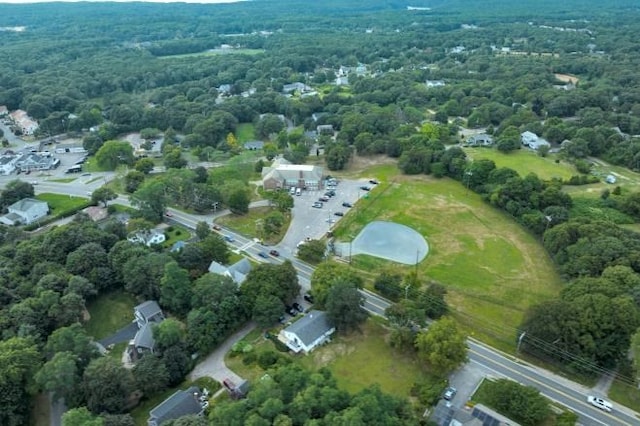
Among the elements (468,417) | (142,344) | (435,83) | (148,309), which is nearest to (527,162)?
(435,83)

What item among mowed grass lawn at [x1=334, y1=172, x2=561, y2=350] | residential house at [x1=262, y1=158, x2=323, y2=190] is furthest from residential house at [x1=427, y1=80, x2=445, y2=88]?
residential house at [x1=262, y1=158, x2=323, y2=190]

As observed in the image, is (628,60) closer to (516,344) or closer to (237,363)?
(516,344)

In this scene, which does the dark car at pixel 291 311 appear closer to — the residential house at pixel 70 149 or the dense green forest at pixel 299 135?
the dense green forest at pixel 299 135

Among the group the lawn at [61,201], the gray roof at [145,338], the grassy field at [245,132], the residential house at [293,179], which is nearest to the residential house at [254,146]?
the grassy field at [245,132]

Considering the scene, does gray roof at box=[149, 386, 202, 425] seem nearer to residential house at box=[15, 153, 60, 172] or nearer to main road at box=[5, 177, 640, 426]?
main road at box=[5, 177, 640, 426]

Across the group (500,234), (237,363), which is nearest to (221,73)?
(500,234)

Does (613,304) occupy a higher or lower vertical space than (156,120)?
higher
